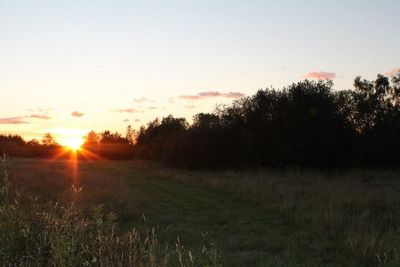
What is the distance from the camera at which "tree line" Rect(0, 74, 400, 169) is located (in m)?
40.8

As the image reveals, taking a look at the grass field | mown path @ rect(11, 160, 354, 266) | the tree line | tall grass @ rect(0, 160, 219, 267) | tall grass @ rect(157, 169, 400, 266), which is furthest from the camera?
the tree line

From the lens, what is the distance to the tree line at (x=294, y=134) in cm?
4075

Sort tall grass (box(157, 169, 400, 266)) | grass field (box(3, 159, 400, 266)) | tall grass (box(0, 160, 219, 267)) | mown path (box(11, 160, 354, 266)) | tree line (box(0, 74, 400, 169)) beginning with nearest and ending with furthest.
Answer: tall grass (box(0, 160, 219, 267))
tall grass (box(157, 169, 400, 266))
grass field (box(3, 159, 400, 266))
mown path (box(11, 160, 354, 266))
tree line (box(0, 74, 400, 169))

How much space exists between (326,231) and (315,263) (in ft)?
10.1

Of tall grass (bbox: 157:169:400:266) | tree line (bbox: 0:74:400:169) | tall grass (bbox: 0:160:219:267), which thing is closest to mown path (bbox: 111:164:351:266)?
tall grass (bbox: 157:169:400:266)

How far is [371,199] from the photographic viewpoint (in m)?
18.0

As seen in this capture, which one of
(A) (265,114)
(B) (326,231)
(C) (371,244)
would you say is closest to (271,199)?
(B) (326,231)

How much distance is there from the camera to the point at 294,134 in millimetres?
40531

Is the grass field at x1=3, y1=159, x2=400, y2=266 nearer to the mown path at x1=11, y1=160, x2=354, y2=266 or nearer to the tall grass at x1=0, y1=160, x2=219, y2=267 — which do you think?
the mown path at x1=11, y1=160, x2=354, y2=266

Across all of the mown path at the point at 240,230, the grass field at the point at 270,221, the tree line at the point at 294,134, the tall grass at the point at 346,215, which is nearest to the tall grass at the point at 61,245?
the grass field at the point at 270,221

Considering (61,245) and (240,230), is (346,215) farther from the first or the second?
(61,245)

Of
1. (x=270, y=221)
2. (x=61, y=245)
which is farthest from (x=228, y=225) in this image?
(x=61, y=245)

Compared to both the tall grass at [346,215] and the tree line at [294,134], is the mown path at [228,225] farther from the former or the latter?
the tree line at [294,134]

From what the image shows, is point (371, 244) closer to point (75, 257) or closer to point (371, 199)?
point (75, 257)
